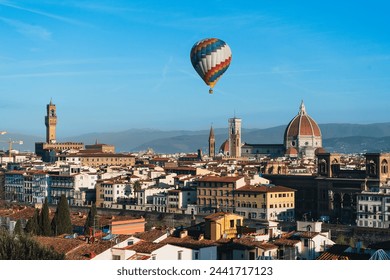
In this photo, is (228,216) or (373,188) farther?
(373,188)

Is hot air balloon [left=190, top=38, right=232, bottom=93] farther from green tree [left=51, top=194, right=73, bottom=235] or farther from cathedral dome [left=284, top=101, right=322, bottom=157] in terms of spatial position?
cathedral dome [left=284, top=101, right=322, bottom=157]

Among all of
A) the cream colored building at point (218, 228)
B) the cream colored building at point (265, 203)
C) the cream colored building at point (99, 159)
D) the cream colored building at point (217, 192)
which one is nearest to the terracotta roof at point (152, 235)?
the cream colored building at point (218, 228)

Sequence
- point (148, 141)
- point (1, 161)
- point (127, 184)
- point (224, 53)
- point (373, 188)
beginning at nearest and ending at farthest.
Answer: point (224, 53), point (373, 188), point (127, 184), point (1, 161), point (148, 141)

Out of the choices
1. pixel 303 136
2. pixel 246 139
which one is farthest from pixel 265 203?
pixel 246 139

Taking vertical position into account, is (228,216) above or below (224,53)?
below
